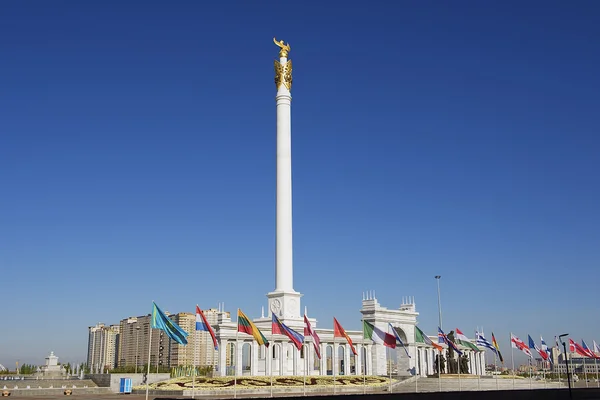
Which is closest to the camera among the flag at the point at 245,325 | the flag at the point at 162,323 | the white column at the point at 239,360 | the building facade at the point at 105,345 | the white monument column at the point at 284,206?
the flag at the point at 162,323

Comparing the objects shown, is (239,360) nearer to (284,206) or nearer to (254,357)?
(254,357)

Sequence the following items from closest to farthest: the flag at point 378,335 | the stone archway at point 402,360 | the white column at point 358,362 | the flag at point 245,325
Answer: the flag at point 245,325, the flag at point 378,335, the white column at point 358,362, the stone archway at point 402,360

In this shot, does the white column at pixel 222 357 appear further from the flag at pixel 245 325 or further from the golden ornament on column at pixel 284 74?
the golden ornament on column at pixel 284 74

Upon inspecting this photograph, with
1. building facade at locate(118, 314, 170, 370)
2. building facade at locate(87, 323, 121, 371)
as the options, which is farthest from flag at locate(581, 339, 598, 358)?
building facade at locate(87, 323, 121, 371)

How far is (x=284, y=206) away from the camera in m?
65.5

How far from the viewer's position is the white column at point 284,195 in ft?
209

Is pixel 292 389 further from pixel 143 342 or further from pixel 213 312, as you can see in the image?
pixel 143 342

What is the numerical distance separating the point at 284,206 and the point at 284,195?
3.93ft

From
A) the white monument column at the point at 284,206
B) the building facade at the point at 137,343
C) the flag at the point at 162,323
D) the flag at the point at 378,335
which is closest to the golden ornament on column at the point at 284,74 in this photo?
the white monument column at the point at 284,206

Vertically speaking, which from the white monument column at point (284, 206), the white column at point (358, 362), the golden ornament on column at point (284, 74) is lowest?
the white column at point (358, 362)

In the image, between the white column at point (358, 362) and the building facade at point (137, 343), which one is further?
the building facade at point (137, 343)

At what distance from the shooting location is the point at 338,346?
69.1m

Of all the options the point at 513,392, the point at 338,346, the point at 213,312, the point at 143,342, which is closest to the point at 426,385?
the point at 338,346

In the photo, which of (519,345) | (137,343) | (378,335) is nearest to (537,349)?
(519,345)
